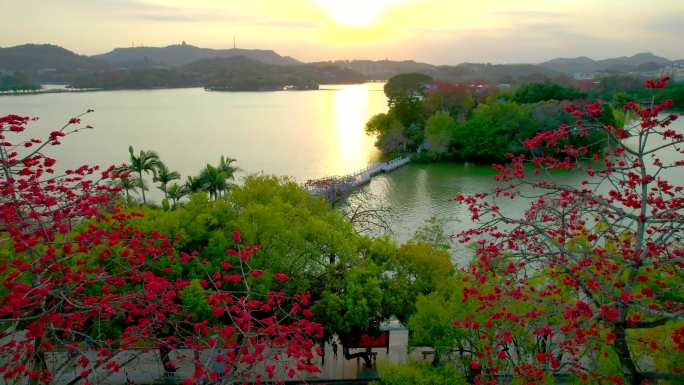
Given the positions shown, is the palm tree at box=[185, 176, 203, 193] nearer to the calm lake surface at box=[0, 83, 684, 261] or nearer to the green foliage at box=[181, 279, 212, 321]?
the calm lake surface at box=[0, 83, 684, 261]

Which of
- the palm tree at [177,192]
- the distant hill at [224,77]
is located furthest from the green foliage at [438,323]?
the distant hill at [224,77]

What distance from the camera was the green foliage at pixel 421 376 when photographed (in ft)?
27.1

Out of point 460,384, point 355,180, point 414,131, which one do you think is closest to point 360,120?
point 414,131

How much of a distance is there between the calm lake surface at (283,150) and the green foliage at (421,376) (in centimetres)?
878

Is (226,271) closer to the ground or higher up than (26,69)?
closer to the ground

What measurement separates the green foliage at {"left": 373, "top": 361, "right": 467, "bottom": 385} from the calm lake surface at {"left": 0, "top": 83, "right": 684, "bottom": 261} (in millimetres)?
8784

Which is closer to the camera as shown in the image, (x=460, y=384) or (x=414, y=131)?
(x=460, y=384)

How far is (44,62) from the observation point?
503 feet

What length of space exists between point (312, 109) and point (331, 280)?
69.1 m

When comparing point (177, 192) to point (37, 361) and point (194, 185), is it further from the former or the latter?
point (37, 361)

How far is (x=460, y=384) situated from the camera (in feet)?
27.1

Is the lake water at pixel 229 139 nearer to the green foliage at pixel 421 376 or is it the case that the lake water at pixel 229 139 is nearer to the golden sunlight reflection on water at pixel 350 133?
the golden sunlight reflection on water at pixel 350 133

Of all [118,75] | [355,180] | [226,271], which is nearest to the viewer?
[226,271]

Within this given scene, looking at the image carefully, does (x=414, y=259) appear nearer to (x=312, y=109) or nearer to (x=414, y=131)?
(x=414, y=131)
